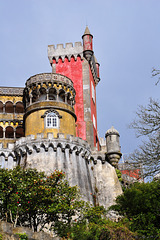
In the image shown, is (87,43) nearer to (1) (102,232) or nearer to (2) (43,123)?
(2) (43,123)

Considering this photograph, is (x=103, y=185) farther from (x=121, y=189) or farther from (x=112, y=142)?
(x=112, y=142)

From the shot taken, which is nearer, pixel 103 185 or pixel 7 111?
pixel 103 185

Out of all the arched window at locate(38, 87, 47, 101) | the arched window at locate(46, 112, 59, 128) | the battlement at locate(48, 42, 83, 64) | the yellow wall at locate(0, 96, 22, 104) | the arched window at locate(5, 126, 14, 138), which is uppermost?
the battlement at locate(48, 42, 83, 64)

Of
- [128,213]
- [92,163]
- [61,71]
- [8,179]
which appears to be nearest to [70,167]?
[92,163]

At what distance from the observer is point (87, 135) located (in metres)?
45.9

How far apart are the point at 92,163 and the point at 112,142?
3107 mm

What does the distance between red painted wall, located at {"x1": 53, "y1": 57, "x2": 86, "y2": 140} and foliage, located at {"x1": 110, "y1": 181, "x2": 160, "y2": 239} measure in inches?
529

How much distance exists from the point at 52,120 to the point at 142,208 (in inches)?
528

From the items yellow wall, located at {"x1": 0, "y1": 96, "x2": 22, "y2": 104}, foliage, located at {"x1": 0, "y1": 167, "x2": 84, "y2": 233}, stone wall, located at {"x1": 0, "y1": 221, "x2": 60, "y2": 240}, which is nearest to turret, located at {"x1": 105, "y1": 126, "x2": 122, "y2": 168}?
foliage, located at {"x1": 0, "y1": 167, "x2": 84, "y2": 233}

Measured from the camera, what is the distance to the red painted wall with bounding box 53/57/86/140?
46562 millimetres

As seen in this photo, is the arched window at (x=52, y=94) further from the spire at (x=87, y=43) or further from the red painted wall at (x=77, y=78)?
the spire at (x=87, y=43)

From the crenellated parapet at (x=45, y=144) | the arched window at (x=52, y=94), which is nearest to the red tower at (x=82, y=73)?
the arched window at (x=52, y=94)

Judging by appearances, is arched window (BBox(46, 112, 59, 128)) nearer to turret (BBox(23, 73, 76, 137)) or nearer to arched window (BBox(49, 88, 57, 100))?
turret (BBox(23, 73, 76, 137))

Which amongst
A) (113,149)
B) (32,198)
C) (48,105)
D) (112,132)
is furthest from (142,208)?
(48,105)
